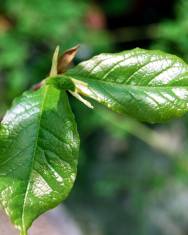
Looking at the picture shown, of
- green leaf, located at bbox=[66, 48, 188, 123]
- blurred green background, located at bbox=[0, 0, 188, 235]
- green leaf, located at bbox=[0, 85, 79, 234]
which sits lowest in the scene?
blurred green background, located at bbox=[0, 0, 188, 235]

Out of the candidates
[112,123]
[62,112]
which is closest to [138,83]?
[62,112]

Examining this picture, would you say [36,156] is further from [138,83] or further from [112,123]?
[112,123]

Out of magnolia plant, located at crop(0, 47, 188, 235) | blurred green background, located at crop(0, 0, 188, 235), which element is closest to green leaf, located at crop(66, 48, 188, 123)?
magnolia plant, located at crop(0, 47, 188, 235)

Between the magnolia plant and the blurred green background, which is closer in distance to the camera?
the magnolia plant

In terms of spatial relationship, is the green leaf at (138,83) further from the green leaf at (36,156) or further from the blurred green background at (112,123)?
the blurred green background at (112,123)

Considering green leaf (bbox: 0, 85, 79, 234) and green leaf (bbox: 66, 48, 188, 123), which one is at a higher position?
green leaf (bbox: 66, 48, 188, 123)

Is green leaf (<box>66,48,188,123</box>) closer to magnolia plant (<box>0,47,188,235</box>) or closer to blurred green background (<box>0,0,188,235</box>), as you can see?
magnolia plant (<box>0,47,188,235</box>)
